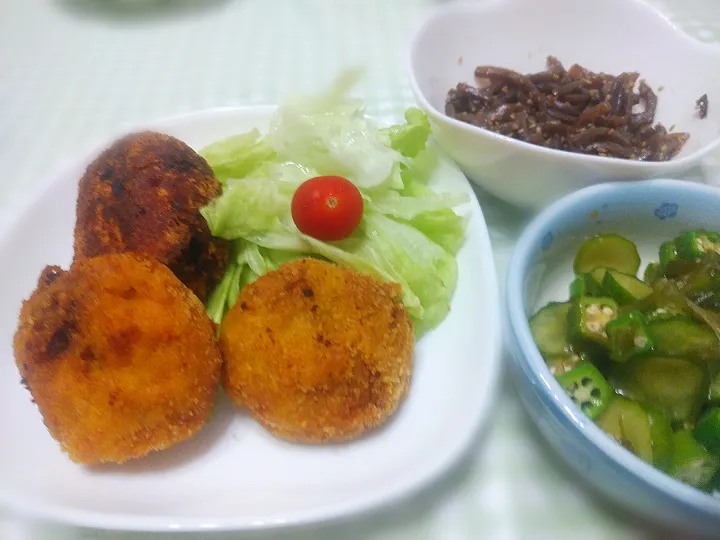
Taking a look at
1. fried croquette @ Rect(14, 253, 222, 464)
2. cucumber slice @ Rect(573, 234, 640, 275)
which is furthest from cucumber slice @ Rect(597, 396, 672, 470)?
fried croquette @ Rect(14, 253, 222, 464)

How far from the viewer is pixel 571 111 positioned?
158cm

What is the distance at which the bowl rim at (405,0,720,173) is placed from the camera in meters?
1.29

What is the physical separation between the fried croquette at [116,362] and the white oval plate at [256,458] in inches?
2.7

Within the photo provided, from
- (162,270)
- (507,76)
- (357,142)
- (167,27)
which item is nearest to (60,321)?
(162,270)

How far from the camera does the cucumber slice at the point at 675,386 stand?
1.11 meters

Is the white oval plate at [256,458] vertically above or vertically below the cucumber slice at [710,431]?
below

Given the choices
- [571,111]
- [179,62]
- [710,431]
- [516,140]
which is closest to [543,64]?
[571,111]

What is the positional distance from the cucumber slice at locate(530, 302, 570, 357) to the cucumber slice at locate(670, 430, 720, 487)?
275 millimetres

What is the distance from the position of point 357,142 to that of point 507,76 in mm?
504

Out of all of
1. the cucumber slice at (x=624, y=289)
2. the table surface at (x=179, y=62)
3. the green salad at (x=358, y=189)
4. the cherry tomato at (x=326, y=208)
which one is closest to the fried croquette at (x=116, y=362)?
the green salad at (x=358, y=189)

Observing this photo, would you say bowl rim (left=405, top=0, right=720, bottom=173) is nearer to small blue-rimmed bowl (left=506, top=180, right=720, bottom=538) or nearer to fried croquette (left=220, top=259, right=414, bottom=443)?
small blue-rimmed bowl (left=506, top=180, right=720, bottom=538)

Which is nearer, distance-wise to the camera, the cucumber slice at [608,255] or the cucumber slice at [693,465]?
the cucumber slice at [693,465]

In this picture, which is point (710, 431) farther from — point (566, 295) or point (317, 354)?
point (317, 354)

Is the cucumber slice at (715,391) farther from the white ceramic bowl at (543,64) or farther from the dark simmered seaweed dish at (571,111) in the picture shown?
the dark simmered seaweed dish at (571,111)
